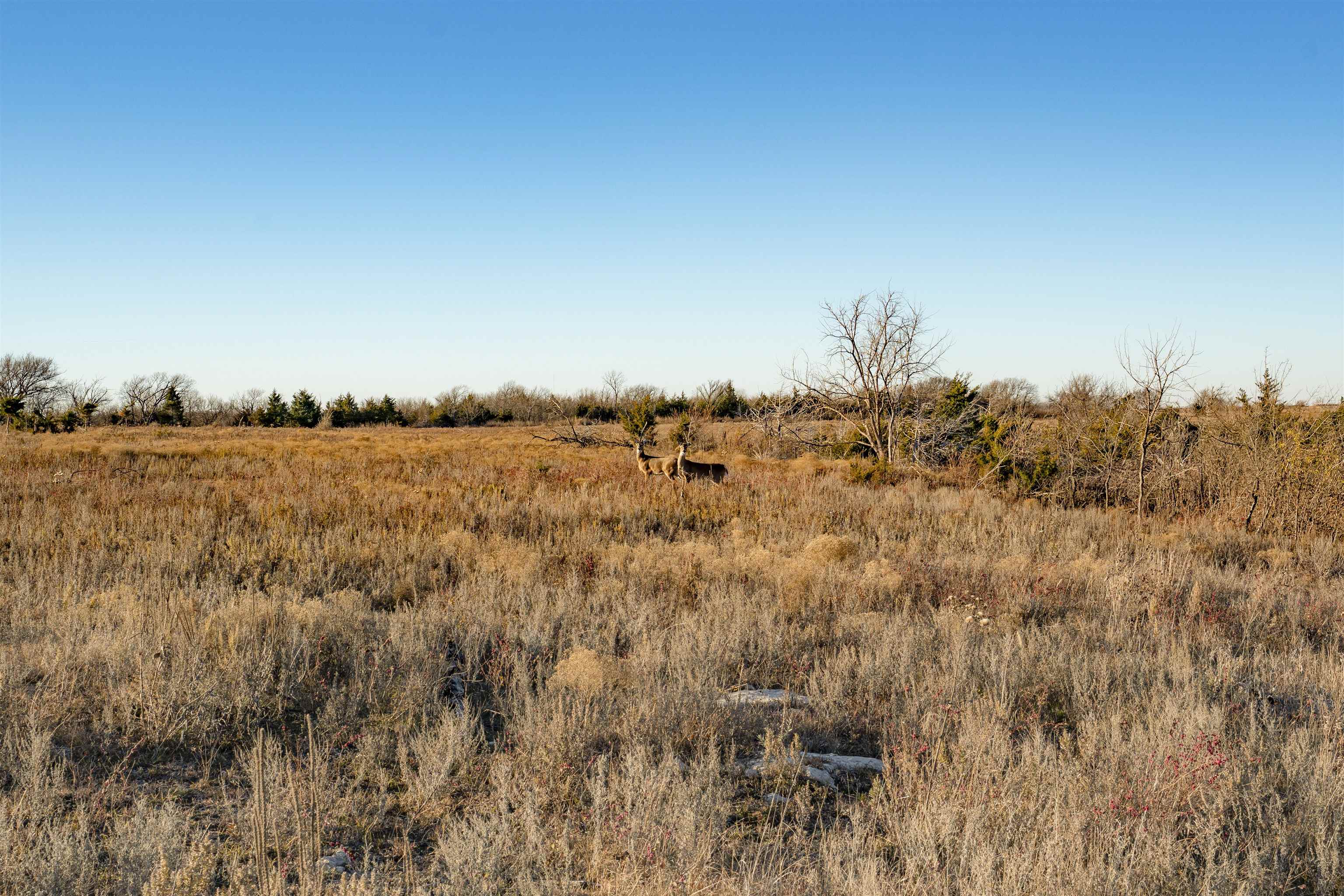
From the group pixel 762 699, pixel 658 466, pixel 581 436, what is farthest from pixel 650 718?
pixel 581 436

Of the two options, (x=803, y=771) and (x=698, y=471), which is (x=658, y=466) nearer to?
(x=698, y=471)

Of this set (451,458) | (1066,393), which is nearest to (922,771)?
(451,458)

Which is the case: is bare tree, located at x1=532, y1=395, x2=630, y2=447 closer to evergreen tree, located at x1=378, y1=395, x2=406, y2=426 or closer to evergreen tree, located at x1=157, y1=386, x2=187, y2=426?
evergreen tree, located at x1=378, y1=395, x2=406, y2=426

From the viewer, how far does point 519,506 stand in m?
11.8

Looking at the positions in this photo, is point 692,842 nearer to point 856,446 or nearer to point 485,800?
point 485,800

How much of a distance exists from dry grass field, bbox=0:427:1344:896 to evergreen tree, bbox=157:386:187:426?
46189mm

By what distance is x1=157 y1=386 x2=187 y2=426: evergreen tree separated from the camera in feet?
159

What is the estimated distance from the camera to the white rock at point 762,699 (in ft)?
14.8

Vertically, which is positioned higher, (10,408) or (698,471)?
(10,408)

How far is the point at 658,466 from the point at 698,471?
1.06m

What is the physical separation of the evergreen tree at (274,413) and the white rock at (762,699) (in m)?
50.6

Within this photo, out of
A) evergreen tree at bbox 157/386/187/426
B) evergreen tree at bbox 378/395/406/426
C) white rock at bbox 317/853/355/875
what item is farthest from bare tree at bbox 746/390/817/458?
evergreen tree at bbox 157/386/187/426

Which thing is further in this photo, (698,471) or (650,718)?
(698,471)

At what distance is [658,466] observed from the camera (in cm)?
1614
